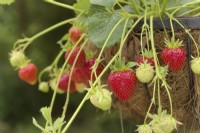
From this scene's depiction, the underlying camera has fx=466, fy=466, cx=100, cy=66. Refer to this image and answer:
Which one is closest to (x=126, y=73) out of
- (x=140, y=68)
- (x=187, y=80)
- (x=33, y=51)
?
(x=140, y=68)

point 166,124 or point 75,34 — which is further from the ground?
point 75,34

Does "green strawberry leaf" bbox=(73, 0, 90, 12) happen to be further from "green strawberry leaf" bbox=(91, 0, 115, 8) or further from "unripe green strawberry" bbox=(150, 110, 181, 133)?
"unripe green strawberry" bbox=(150, 110, 181, 133)

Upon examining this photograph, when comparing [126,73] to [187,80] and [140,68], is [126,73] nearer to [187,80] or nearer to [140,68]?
[140,68]

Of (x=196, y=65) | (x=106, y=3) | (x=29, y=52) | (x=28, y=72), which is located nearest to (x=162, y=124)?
(x=196, y=65)

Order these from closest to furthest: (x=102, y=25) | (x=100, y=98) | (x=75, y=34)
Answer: (x=100, y=98), (x=102, y=25), (x=75, y=34)

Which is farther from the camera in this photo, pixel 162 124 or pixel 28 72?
pixel 28 72

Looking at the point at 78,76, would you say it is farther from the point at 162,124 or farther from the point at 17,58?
the point at 162,124
